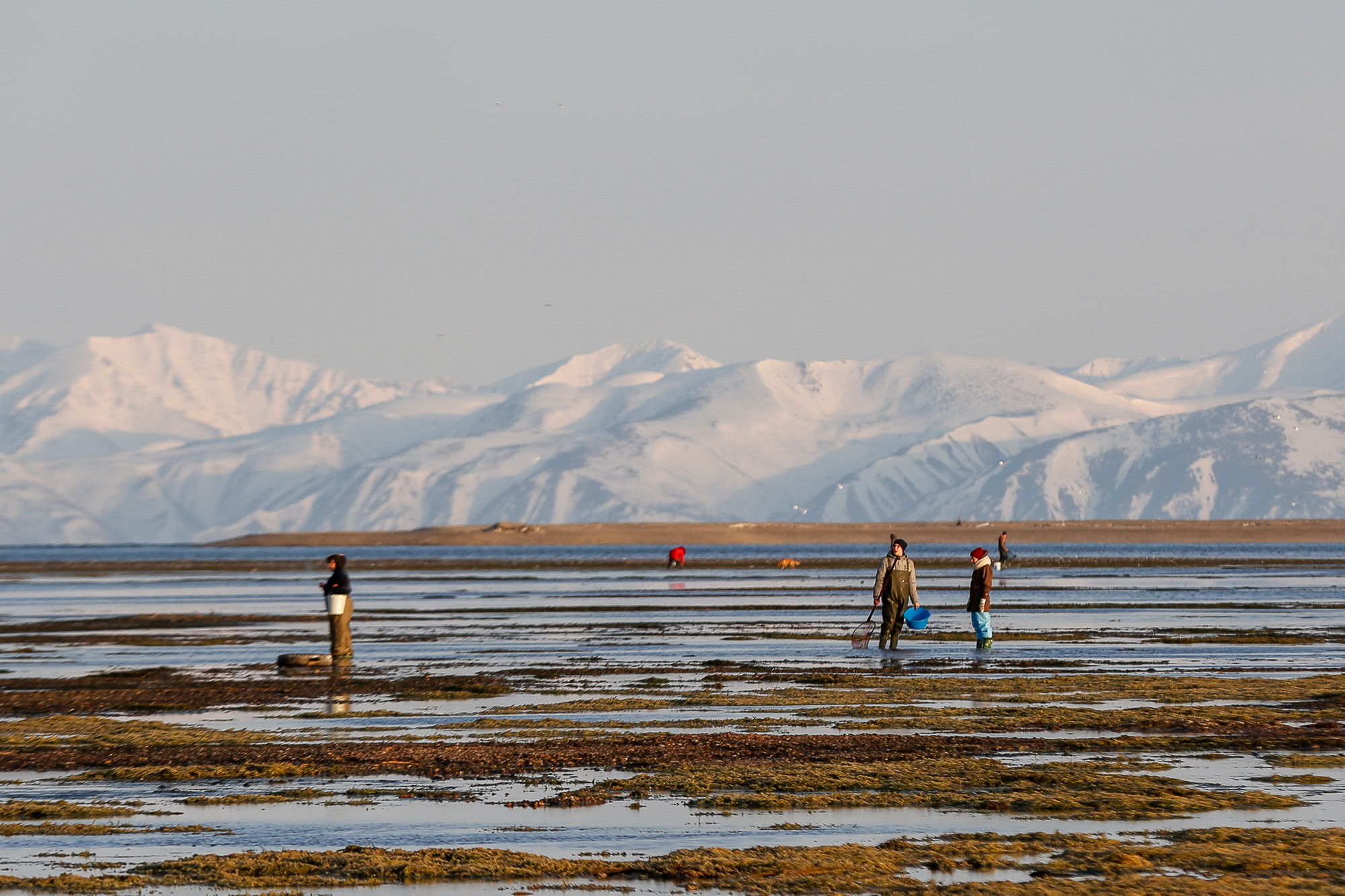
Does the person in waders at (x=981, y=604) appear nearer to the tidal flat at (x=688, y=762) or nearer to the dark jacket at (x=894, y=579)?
the tidal flat at (x=688, y=762)

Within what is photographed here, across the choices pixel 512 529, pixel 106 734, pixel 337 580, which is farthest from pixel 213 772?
pixel 512 529

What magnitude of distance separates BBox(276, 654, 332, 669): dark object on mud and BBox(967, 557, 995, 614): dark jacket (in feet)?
37.9

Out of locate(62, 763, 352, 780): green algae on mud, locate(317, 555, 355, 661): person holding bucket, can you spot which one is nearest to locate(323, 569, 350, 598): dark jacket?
locate(317, 555, 355, 661): person holding bucket

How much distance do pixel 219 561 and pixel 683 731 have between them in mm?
100416

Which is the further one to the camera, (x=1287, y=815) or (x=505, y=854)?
(x=1287, y=815)

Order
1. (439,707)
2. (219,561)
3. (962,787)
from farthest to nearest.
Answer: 1. (219,561)
2. (439,707)
3. (962,787)

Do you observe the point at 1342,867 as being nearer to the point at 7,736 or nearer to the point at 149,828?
the point at 149,828

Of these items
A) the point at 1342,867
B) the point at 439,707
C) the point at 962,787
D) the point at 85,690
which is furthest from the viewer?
the point at 85,690

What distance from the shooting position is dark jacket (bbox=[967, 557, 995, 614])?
97.2 ft

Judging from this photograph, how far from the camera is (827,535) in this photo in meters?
177

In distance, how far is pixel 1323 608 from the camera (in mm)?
42125

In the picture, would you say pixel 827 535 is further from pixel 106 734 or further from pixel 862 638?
pixel 106 734

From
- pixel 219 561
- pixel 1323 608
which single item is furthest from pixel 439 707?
pixel 219 561

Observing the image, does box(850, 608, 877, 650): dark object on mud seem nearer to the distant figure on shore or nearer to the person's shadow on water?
the person's shadow on water
